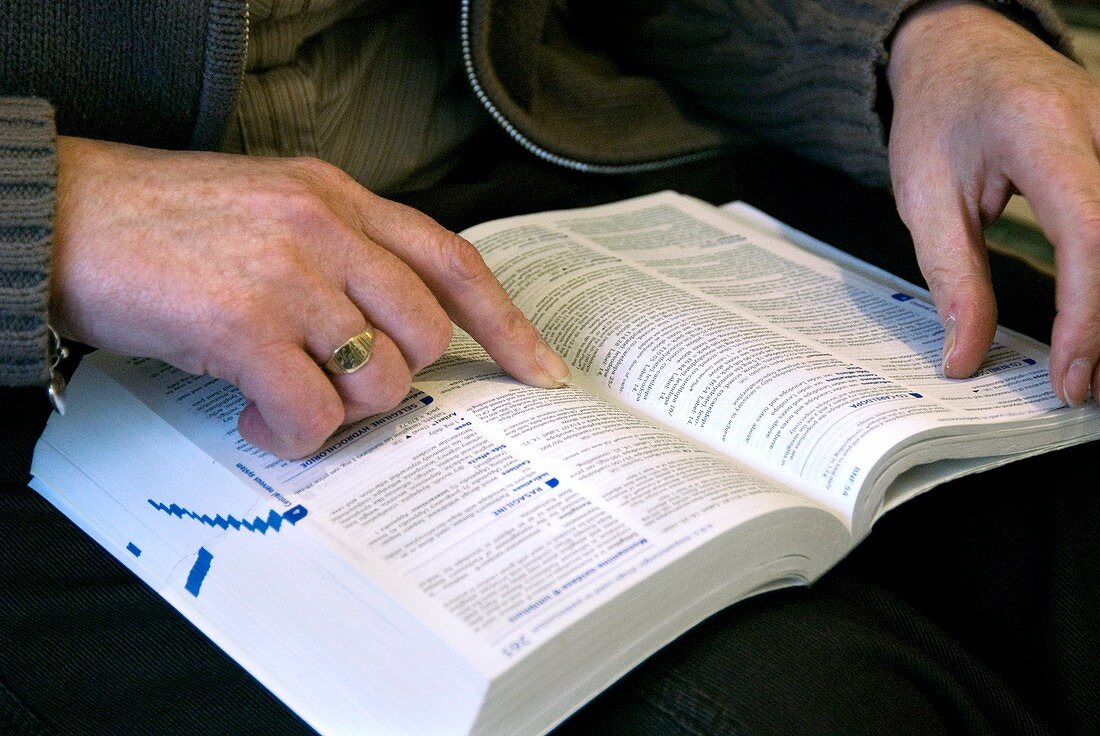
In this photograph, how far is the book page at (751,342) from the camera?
564 mm

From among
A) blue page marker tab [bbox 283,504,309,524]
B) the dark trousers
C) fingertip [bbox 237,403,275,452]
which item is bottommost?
the dark trousers

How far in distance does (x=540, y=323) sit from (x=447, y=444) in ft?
0.61

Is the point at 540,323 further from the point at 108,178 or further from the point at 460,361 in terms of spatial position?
the point at 108,178

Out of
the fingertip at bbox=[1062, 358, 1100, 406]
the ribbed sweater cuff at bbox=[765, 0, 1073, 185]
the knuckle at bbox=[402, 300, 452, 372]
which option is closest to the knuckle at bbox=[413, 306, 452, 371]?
the knuckle at bbox=[402, 300, 452, 372]

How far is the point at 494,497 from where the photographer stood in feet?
1.59

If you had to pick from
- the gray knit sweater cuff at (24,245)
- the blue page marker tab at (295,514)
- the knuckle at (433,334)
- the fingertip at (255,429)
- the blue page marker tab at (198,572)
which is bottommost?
the blue page marker tab at (198,572)

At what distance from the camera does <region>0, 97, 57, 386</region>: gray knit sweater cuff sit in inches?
18.8

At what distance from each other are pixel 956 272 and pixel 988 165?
85mm

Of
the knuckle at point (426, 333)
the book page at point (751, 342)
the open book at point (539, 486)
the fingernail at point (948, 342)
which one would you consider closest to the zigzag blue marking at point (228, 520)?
the open book at point (539, 486)

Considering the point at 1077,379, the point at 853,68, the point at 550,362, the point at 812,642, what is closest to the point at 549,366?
the point at 550,362

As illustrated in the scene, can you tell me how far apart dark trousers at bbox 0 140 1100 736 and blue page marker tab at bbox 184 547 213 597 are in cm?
3

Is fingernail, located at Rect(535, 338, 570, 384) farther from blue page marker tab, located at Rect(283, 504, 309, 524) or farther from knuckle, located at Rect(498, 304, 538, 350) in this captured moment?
blue page marker tab, located at Rect(283, 504, 309, 524)

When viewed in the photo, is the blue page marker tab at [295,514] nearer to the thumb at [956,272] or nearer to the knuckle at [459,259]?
the knuckle at [459,259]

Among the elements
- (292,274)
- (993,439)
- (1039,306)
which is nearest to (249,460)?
(292,274)
